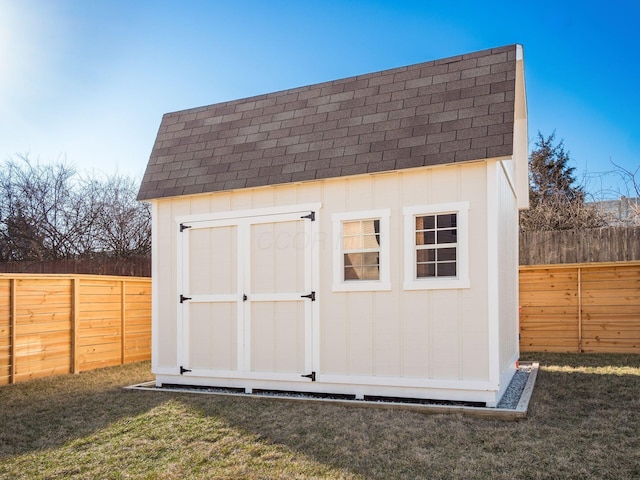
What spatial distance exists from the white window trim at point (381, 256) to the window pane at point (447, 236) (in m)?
0.61

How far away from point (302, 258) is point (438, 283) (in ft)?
5.93

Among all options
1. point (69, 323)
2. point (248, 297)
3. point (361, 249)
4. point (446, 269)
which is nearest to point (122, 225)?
point (69, 323)

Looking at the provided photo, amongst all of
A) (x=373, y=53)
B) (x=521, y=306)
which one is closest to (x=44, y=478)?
(x=521, y=306)

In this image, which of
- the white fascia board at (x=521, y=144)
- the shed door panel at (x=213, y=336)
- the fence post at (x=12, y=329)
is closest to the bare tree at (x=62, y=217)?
the fence post at (x=12, y=329)

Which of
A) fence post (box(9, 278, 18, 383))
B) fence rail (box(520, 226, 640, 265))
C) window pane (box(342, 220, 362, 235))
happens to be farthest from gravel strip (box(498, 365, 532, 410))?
fence post (box(9, 278, 18, 383))

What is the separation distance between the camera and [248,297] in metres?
7.25

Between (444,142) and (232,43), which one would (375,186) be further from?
(232,43)

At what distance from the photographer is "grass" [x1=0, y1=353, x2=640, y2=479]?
13.4 feet

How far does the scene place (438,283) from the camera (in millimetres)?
6164

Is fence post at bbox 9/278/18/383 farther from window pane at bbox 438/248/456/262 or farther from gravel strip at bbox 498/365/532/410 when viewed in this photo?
gravel strip at bbox 498/365/532/410

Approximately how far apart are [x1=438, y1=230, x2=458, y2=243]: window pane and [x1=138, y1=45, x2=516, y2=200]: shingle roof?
81cm

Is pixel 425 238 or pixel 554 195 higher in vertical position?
pixel 554 195

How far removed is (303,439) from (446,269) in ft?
8.53

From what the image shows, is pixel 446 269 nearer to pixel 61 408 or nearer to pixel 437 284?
pixel 437 284
